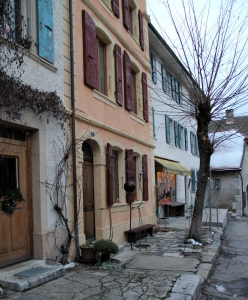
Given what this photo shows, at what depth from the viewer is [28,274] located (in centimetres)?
527

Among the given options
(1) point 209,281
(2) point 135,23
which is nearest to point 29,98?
(1) point 209,281

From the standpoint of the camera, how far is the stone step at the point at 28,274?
15.9 feet

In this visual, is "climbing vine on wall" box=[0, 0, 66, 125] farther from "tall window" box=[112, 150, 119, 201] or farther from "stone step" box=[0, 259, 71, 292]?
"tall window" box=[112, 150, 119, 201]

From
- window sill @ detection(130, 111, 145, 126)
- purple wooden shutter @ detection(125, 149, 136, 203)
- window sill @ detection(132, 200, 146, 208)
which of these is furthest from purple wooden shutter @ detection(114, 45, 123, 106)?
window sill @ detection(132, 200, 146, 208)

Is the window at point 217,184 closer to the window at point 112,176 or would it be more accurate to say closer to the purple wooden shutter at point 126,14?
the purple wooden shutter at point 126,14

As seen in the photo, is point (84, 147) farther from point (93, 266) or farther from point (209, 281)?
point (209, 281)

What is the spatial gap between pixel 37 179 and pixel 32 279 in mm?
1746

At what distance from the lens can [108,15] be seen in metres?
9.61

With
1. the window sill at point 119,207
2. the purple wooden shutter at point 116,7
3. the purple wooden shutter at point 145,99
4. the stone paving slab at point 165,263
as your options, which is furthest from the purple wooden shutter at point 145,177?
the purple wooden shutter at point 116,7

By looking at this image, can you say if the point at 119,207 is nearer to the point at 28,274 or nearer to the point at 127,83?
the point at 127,83

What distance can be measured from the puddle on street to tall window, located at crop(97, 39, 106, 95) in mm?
5491

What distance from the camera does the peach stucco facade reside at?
7828 millimetres

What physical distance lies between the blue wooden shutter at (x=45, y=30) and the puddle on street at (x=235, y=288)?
16.4ft

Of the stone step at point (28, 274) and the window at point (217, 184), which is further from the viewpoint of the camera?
the window at point (217, 184)
